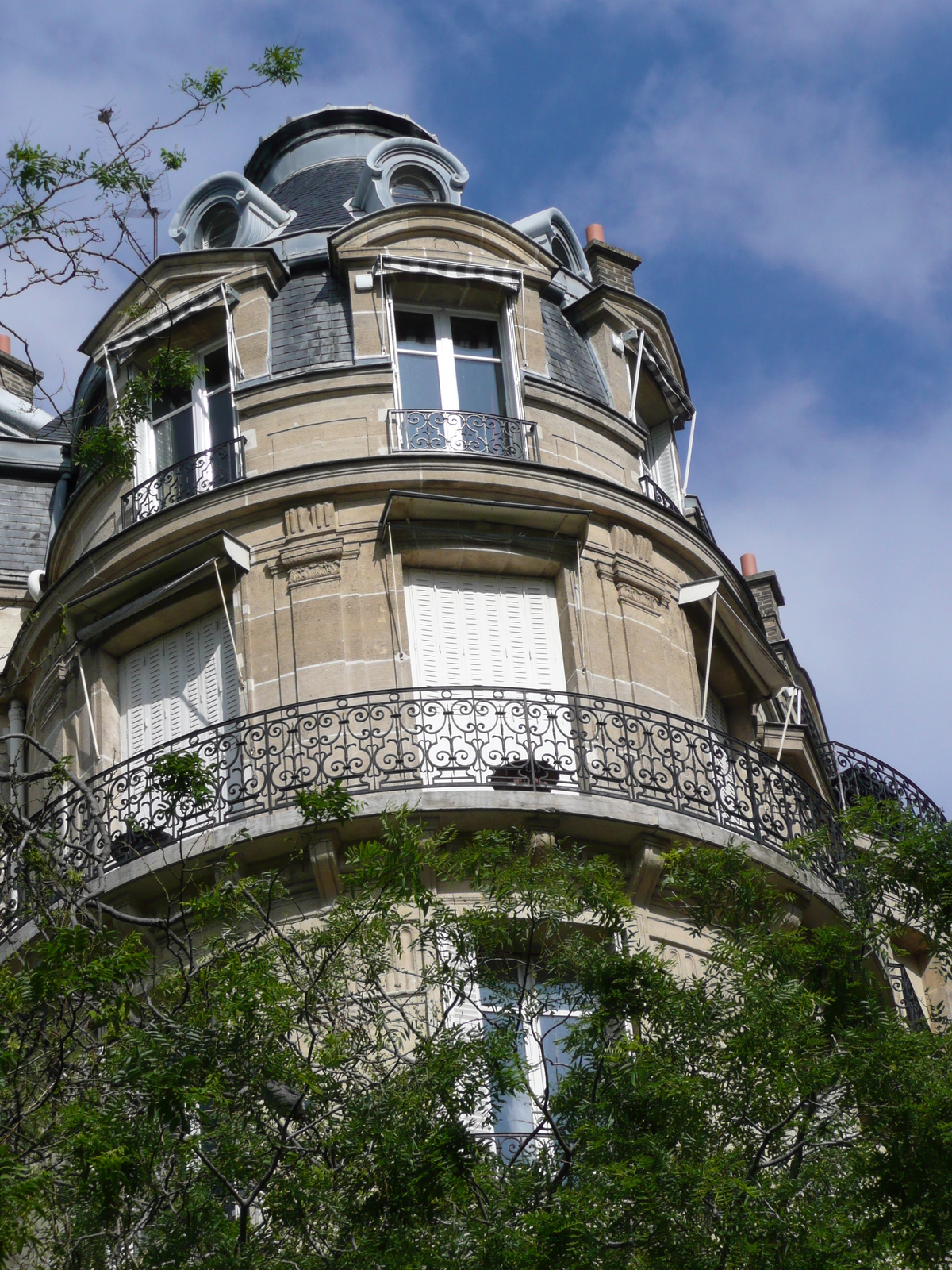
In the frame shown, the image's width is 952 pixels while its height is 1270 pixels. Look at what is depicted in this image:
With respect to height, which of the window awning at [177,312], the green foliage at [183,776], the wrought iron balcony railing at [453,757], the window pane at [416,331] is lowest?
the green foliage at [183,776]

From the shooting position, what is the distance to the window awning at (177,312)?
1848cm

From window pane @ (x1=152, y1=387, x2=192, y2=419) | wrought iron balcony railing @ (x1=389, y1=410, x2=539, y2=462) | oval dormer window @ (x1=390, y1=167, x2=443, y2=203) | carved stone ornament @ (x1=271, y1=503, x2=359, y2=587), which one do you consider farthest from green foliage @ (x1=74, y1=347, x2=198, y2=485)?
oval dormer window @ (x1=390, y1=167, x2=443, y2=203)

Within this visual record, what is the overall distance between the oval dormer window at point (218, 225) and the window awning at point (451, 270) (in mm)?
2488

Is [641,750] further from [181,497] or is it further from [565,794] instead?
[181,497]

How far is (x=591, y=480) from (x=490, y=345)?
199 centimetres

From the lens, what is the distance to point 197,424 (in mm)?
18328

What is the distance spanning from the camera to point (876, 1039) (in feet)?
34.9

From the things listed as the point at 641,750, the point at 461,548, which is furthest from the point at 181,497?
the point at 641,750

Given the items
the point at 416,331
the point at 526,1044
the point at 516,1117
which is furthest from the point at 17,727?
the point at 526,1044

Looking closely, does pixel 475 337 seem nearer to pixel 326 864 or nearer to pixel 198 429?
pixel 198 429

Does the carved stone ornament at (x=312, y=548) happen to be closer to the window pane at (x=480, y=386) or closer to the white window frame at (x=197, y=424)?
the white window frame at (x=197, y=424)

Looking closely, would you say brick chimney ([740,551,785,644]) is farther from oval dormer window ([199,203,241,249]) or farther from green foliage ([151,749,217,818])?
green foliage ([151,749,217,818])

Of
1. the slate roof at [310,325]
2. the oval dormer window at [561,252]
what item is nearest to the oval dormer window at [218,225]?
the slate roof at [310,325]

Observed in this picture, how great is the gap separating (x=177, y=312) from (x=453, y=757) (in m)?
5.52
